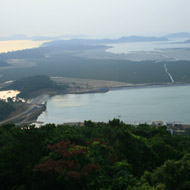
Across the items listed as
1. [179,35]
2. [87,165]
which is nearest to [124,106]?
[87,165]

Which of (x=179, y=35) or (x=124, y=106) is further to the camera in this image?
(x=179, y=35)

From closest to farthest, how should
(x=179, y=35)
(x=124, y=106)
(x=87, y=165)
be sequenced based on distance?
(x=87, y=165) → (x=124, y=106) → (x=179, y=35)

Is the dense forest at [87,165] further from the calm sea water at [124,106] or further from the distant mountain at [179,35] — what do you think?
the distant mountain at [179,35]

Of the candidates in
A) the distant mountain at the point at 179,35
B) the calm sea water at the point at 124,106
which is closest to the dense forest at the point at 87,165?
the calm sea water at the point at 124,106

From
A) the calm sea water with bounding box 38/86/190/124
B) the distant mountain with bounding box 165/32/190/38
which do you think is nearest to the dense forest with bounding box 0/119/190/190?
the calm sea water with bounding box 38/86/190/124

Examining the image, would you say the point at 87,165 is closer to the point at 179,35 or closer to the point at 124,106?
the point at 124,106

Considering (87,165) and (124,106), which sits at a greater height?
(87,165)

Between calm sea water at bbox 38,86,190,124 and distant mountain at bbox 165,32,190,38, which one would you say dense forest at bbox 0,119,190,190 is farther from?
A: distant mountain at bbox 165,32,190,38

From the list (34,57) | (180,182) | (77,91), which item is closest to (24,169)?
(180,182)
